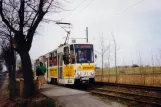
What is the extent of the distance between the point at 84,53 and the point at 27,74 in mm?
5000

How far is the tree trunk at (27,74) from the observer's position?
1913 centimetres

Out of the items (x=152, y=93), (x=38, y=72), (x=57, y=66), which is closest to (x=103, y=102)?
(x=152, y=93)

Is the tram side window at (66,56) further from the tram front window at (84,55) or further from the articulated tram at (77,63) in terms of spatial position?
the tram front window at (84,55)

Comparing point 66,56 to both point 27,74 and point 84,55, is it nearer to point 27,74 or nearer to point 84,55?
point 84,55


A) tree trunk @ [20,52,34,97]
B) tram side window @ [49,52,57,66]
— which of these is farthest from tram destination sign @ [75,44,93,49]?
tram side window @ [49,52,57,66]

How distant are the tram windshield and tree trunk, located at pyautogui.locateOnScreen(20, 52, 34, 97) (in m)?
4.03

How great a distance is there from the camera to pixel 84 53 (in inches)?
890

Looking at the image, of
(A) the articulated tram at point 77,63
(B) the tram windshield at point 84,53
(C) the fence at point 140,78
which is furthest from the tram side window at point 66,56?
(C) the fence at point 140,78

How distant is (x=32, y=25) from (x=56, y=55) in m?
7.11

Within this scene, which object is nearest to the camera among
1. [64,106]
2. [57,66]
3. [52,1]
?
[64,106]

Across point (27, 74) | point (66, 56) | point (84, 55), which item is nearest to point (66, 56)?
point (66, 56)

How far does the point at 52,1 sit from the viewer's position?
20094mm

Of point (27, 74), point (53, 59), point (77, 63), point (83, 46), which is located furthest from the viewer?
point (53, 59)

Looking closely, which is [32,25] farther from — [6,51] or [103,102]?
[6,51]
